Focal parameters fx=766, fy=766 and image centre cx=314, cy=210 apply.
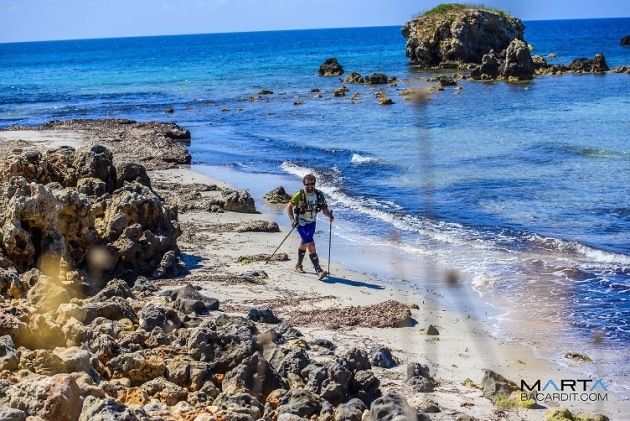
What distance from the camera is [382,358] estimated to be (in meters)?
8.80

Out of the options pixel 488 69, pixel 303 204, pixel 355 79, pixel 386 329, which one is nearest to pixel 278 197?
pixel 303 204

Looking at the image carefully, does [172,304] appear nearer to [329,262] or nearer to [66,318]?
[66,318]

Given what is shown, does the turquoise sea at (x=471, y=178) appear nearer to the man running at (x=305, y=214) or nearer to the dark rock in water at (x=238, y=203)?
the dark rock in water at (x=238, y=203)

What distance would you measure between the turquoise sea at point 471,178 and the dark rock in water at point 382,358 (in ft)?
7.46

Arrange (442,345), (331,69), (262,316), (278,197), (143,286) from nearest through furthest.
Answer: (262,316) < (442,345) < (143,286) < (278,197) < (331,69)

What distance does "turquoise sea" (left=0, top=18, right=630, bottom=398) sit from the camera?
1209 cm

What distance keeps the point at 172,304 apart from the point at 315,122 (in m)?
28.8

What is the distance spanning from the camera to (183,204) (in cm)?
1794

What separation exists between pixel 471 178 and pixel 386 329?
13.0m

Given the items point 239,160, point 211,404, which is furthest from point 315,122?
point 211,404

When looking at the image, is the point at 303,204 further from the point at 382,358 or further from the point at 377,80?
the point at 377,80

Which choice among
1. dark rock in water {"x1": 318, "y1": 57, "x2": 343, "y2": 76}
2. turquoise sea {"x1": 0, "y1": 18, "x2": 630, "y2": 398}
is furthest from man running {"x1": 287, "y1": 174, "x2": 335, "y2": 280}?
dark rock in water {"x1": 318, "y1": 57, "x2": 343, "y2": 76}

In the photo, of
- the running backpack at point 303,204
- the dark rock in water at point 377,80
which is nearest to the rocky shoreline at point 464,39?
the dark rock in water at point 377,80

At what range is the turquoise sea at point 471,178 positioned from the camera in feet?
39.7
